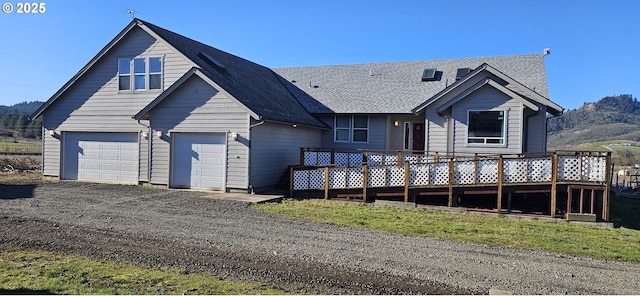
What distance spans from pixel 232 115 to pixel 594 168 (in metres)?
11.9

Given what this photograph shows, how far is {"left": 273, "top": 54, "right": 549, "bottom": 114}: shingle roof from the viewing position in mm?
19672

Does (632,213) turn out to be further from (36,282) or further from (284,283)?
(36,282)

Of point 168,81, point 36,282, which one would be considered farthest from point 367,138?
point 36,282

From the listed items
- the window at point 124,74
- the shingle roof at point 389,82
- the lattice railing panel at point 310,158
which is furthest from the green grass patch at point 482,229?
the window at point 124,74

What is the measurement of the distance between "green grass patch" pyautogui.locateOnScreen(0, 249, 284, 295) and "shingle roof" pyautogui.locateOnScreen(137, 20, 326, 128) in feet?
31.8

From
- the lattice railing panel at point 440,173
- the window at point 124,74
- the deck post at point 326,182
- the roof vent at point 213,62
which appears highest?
the roof vent at point 213,62

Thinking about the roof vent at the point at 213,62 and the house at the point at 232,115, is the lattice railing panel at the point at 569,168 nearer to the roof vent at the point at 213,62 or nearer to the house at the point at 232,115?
the house at the point at 232,115

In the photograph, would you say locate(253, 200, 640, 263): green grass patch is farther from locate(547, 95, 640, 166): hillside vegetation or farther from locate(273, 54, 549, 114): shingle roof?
locate(547, 95, 640, 166): hillside vegetation

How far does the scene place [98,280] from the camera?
556cm

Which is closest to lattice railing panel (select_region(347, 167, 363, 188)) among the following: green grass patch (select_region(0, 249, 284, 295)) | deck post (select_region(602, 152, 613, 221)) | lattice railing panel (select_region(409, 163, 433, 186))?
lattice railing panel (select_region(409, 163, 433, 186))

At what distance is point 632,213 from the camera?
16.4 m

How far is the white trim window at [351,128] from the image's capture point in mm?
20141

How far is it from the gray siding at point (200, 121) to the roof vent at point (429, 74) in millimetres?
10171

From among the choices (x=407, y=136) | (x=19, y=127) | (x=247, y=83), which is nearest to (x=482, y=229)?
(x=407, y=136)
